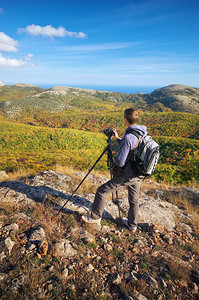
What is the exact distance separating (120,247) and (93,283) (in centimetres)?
103

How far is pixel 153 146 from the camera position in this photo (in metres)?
2.77

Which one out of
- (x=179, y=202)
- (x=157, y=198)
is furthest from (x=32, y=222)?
(x=179, y=202)

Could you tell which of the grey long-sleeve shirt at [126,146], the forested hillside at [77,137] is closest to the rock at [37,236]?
the grey long-sleeve shirt at [126,146]

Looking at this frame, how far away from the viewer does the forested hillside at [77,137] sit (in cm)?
1308

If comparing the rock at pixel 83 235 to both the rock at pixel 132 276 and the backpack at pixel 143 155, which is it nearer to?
the rock at pixel 132 276

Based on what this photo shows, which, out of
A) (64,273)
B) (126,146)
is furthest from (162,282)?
(126,146)

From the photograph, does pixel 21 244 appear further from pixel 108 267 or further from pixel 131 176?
pixel 131 176

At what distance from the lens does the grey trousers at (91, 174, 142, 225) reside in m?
3.05

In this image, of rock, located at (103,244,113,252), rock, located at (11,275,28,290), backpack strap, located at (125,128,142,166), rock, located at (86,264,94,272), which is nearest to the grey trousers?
backpack strap, located at (125,128,142,166)

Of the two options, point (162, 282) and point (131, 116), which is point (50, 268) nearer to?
point (162, 282)

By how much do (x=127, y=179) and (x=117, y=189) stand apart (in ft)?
1.16

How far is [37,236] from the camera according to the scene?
277 centimetres

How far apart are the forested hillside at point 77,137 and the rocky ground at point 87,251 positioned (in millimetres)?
4023

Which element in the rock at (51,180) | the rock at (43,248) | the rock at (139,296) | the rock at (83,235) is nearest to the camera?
the rock at (139,296)
